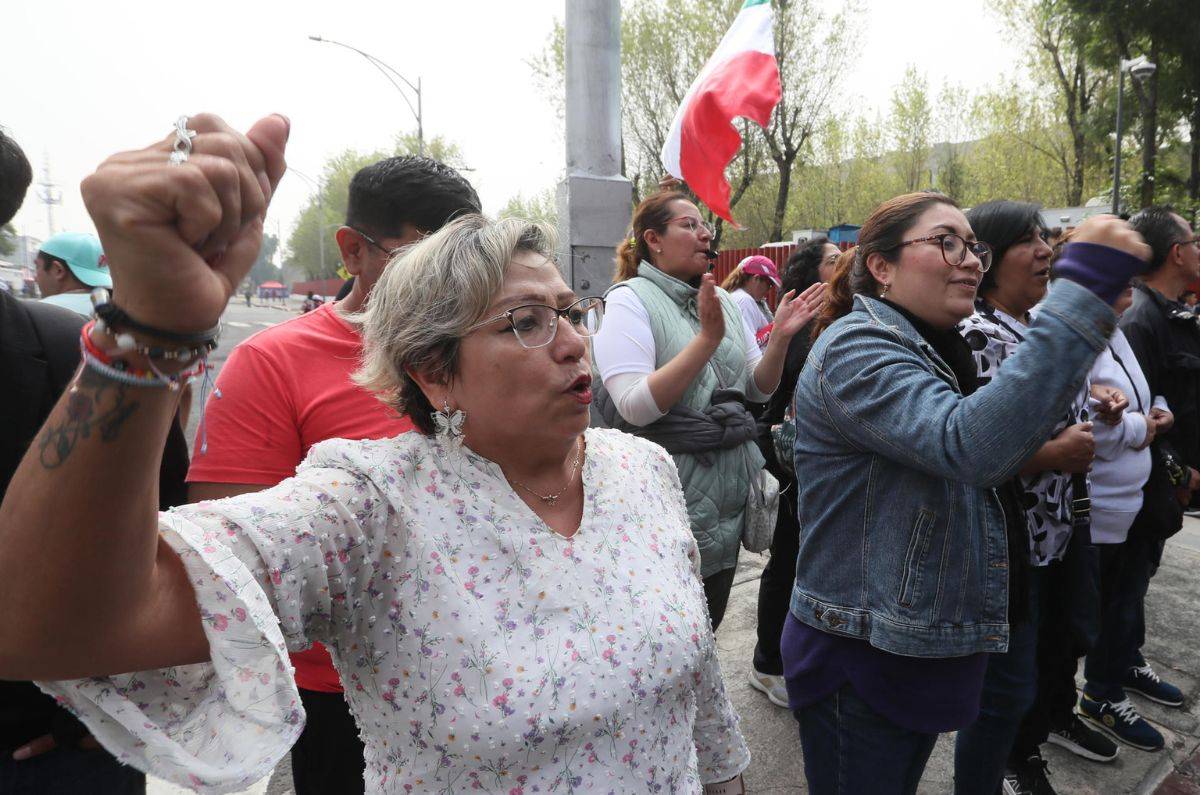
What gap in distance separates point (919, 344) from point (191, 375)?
5.23 ft

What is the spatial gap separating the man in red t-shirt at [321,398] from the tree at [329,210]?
54.9ft

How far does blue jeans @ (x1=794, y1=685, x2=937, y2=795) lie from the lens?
1.84 m

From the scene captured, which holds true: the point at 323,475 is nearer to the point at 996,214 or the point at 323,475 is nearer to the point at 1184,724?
the point at 996,214

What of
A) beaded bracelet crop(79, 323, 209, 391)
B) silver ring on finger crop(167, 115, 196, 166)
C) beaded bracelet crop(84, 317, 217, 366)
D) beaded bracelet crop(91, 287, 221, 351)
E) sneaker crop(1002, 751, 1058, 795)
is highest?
silver ring on finger crop(167, 115, 196, 166)

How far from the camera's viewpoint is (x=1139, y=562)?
3234 millimetres

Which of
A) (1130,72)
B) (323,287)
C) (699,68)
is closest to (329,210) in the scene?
(323,287)

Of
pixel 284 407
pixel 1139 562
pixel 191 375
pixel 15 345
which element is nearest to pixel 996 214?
pixel 1139 562

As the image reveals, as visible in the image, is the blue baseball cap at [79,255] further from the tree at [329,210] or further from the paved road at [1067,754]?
the tree at [329,210]

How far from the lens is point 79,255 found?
10.1ft

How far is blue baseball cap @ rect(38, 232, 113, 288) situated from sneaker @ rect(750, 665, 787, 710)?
3427 mm

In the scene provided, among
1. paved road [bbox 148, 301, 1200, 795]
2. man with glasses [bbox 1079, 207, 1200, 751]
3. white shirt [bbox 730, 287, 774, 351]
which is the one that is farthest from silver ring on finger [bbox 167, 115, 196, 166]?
white shirt [bbox 730, 287, 774, 351]

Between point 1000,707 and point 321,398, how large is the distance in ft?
7.29

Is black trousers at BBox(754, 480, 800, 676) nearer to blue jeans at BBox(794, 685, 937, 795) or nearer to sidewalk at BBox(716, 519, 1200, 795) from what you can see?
sidewalk at BBox(716, 519, 1200, 795)

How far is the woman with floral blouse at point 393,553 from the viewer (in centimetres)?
73
